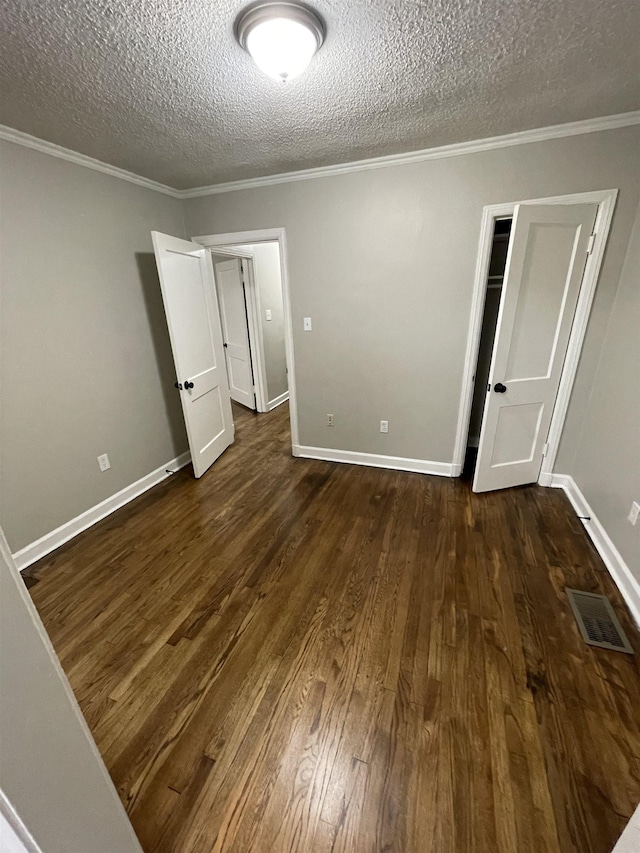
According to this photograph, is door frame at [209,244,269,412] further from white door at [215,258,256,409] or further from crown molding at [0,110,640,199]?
crown molding at [0,110,640,199]

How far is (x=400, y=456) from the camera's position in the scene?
10.3 ft

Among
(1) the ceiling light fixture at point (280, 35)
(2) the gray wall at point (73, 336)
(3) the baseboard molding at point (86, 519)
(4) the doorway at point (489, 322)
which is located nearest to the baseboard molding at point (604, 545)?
(4) the doorway at point (489, 322)

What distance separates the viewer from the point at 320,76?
1.54m

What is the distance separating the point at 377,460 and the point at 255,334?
7.83 ft

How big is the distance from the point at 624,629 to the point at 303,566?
5.30 feet

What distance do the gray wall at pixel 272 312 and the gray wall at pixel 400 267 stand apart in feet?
4.69

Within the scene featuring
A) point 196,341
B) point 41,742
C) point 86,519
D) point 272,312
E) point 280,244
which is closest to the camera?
point 41,742

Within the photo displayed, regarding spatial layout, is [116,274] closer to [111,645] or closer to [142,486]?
[142,486]

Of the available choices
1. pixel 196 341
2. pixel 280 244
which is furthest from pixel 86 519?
pixel 280 244

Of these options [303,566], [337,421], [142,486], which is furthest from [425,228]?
[142,486]

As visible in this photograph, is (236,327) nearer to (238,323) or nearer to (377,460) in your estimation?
(238,323)

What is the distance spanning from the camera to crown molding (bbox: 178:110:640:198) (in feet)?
6.57

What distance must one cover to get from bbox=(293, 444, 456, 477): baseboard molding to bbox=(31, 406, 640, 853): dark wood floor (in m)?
0.53

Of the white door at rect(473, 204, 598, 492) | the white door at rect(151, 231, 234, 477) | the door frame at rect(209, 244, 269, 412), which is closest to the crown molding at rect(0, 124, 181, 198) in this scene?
the white door at rect(151, 231, 234, 477)
